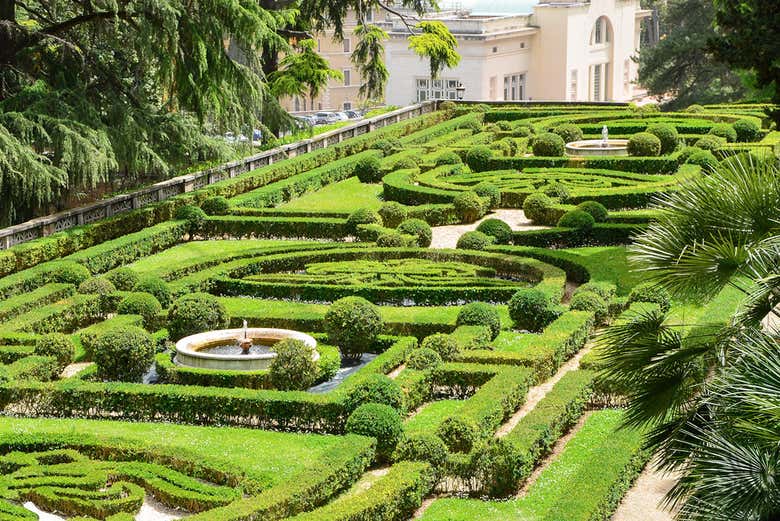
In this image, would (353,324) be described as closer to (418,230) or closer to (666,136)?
(418,230)

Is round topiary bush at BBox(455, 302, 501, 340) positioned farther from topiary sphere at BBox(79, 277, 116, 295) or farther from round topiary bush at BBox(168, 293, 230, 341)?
topiary sphere at BBox(79, 277, 116, 295)

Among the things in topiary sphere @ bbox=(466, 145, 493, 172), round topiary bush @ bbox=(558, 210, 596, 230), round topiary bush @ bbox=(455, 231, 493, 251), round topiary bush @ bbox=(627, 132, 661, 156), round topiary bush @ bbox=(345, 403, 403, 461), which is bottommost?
round topiary bush @ bbox=(345, 403, 403, 461)

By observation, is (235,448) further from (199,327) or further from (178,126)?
(178,126)

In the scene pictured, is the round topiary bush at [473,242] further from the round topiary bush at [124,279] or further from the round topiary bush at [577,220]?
the round topiary bush at [124,279]

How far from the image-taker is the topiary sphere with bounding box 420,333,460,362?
66.1 ft

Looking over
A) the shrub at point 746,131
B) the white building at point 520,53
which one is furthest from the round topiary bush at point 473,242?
the white building at point 520,53

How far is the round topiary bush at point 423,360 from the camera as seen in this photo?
64.1ft

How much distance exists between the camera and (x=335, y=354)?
20328 millimetres

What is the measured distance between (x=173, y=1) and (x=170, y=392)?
15164 mm

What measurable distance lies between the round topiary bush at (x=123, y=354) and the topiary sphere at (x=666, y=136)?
2348 centimetres

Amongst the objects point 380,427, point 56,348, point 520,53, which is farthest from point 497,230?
point 520,53

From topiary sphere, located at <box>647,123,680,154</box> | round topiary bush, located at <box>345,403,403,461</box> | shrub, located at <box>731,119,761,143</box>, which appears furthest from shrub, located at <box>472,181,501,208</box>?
round topiary bush, located at <box>345,403,403,461</box>

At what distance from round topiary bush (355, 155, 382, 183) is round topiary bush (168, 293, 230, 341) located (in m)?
16.6

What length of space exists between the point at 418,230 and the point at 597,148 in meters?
13.5
